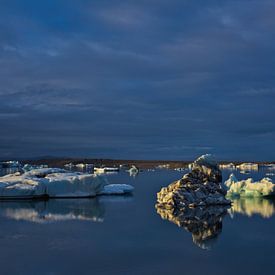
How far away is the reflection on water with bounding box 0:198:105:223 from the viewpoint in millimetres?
15602

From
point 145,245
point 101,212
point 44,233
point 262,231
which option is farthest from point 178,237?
point 101,212

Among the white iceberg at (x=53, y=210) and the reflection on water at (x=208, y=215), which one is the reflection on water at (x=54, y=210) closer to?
the white iceberg at (x=53, y=210)

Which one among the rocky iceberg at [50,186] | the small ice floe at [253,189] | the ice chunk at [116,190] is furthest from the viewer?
the ice chunk at [116,190]

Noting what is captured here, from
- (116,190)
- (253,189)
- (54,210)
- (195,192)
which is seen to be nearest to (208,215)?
(195,192)

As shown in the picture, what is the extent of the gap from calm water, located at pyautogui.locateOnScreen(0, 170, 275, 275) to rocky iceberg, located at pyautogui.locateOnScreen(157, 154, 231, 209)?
124 centimetres

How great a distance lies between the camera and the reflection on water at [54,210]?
15602 millimetres

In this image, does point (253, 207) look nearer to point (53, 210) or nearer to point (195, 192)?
point (195, 192)

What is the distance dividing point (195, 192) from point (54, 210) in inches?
207

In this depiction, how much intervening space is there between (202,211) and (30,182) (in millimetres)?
8042

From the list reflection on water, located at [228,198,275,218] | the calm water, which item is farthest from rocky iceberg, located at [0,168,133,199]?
reflection on water, located at [228,198,275,218]

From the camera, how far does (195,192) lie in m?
19.4

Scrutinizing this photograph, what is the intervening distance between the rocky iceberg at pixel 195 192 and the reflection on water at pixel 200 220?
0.50 m

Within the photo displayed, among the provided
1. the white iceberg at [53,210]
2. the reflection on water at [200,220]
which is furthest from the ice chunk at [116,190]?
the reflection on water at [200,220]

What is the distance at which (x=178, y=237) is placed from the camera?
12266 millimetres
